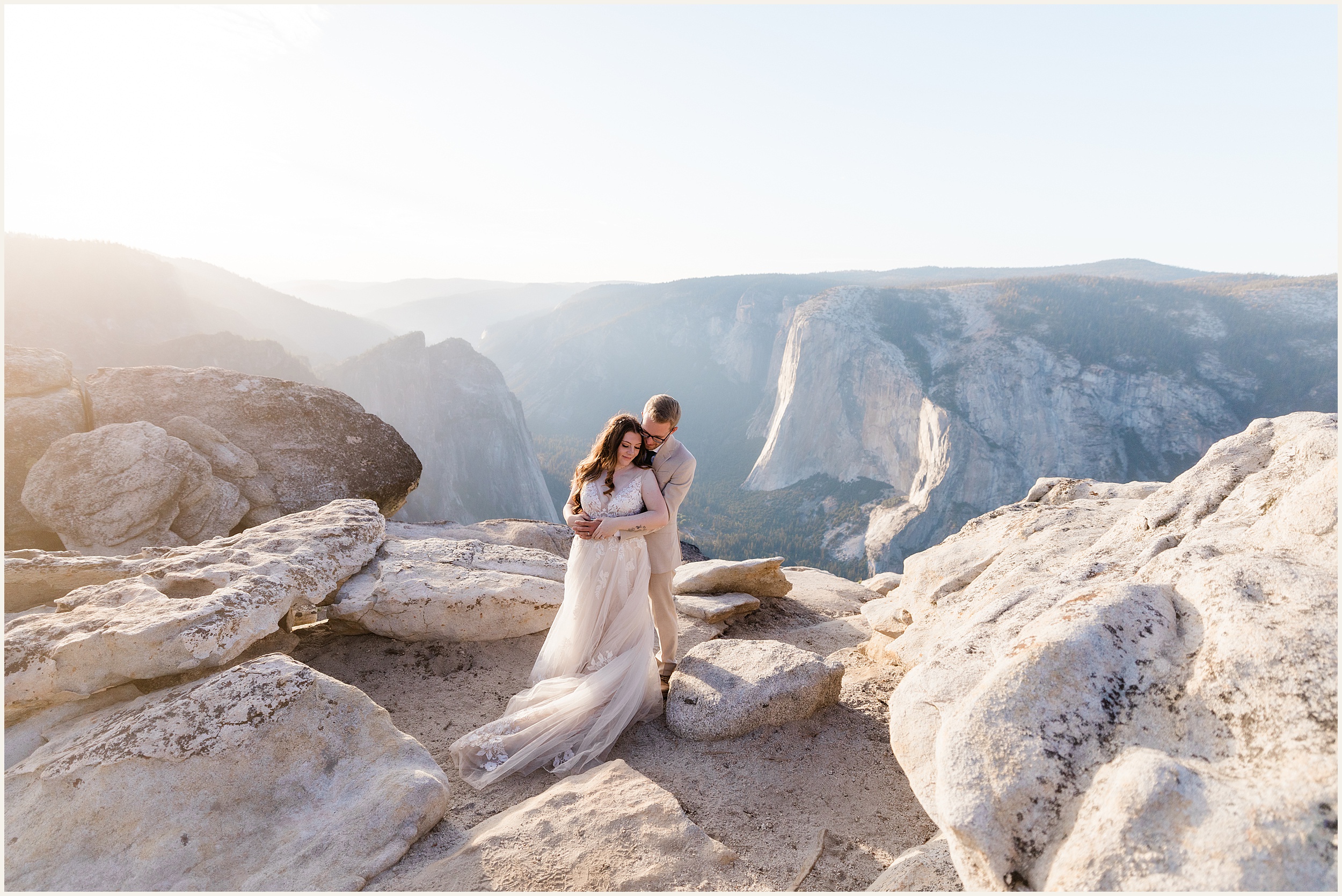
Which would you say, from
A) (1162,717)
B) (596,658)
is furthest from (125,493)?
(1162,717)

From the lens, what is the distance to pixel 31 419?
8055mm

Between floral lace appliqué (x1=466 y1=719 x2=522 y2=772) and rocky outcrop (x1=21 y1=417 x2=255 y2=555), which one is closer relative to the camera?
floral lace appliqué (x1=466 y1=719 x2=522 y2=772)

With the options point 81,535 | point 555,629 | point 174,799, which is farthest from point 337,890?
point 81,535

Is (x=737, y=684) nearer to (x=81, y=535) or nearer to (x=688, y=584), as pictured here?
(x=688, y=584)

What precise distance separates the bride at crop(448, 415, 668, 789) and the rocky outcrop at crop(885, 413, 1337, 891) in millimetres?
2104

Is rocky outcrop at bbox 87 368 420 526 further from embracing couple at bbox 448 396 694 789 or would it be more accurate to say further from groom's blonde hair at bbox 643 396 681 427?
groom's blonde hair at bbox 643 396 681 427

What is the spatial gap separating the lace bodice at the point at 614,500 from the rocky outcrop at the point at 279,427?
258 inches

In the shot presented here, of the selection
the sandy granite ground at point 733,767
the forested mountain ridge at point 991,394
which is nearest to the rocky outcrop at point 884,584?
the sandy granite ground at point 733,767

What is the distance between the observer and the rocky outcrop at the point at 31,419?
750 centimetres

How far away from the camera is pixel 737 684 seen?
5.00m

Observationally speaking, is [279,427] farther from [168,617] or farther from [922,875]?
[922,875]

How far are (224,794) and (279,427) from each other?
25.9 ft

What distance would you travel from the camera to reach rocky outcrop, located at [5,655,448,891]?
3.23m

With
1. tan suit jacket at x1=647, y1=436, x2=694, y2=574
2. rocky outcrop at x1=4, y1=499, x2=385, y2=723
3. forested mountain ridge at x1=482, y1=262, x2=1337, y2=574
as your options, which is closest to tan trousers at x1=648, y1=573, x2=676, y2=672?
tan suit jacket at x1=647, y1=436, x2=694, y2=574
